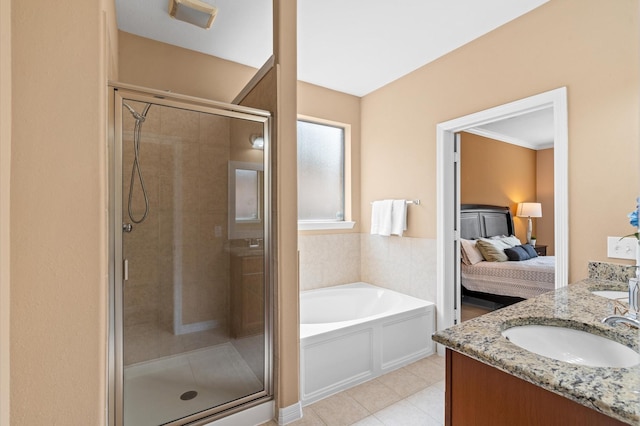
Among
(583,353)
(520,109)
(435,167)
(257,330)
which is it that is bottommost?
(257,330)

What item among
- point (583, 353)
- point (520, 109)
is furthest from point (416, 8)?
point (583, 353)

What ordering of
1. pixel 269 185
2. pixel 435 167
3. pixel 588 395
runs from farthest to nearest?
pixel 435 167 → pixel 269 185 → pixel 588 395

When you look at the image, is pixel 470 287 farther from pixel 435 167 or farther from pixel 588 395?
pixel 588 395

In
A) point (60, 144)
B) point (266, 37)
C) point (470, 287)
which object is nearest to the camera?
point (60, 144)

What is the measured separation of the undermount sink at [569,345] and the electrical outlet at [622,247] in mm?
1096

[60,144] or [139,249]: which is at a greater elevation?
[60,144]

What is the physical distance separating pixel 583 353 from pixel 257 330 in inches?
64.9

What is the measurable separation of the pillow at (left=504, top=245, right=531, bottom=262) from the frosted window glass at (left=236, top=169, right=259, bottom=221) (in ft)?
11.9

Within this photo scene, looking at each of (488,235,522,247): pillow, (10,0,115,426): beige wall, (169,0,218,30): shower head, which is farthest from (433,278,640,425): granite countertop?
(488,235,522,247): pillow

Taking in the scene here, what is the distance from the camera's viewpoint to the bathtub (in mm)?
2142

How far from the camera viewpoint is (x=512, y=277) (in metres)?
3.66

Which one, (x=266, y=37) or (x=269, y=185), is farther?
(x=266, y=37)

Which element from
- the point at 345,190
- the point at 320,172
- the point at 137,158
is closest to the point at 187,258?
the point at 137,158

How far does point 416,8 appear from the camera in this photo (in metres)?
2.16
